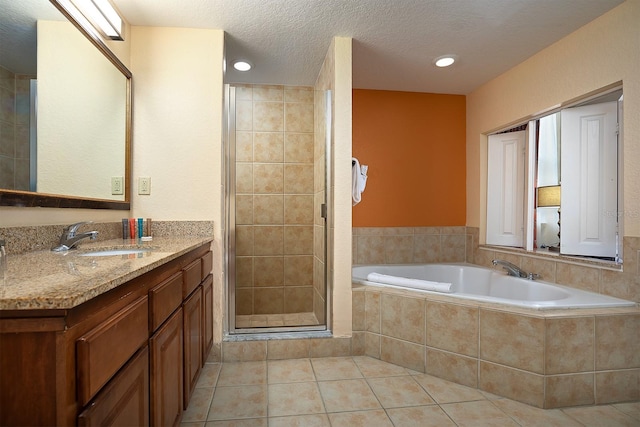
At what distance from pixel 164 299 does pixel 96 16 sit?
1.48 m

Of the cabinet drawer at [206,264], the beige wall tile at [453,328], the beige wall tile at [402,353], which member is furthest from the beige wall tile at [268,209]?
the beige wall tile at [453,328]

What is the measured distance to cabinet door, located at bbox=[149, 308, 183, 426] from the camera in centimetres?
105

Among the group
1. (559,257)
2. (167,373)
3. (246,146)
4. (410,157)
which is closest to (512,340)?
(559,257)

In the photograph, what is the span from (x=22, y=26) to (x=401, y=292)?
7.39ft

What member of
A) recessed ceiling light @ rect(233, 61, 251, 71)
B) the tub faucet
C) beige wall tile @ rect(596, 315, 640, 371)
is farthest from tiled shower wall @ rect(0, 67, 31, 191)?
the tub faucet

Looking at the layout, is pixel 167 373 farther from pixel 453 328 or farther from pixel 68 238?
pixel 453 328

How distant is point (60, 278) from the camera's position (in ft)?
2.49

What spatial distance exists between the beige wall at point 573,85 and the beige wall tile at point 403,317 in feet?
4.04

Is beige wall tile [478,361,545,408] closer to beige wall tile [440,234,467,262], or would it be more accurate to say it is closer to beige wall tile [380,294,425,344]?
beige wall tile [380,294,425,344]

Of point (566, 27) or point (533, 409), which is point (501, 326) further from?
point (566, 27)

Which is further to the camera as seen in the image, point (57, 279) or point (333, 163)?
point (333, 163)

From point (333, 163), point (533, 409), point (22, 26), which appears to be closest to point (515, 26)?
point (333, 163)

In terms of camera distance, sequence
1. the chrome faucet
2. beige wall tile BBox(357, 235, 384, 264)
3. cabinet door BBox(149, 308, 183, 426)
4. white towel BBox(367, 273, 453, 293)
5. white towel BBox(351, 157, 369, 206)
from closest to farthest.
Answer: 1. cabinet door BBox(149, 308, 183, 426)
2. the chrome faucet
3. white towel BBox(367, 273, 453, 293)
4. white towel BBox(351, 157, 369, 206)
5. beige wall tile BBox(357, 235, 384, 264)

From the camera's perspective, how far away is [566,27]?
6.81 ft
